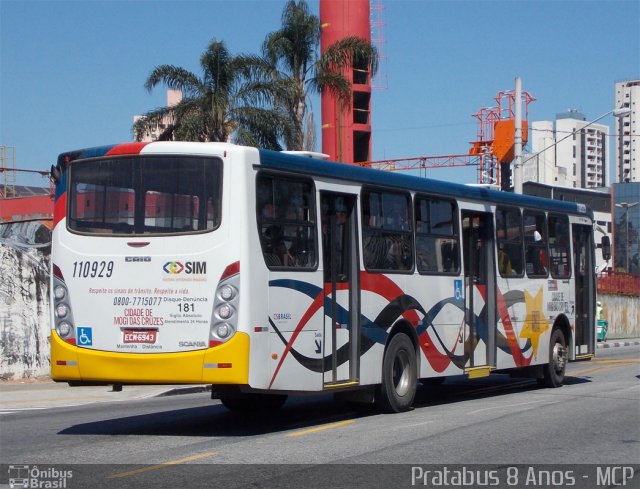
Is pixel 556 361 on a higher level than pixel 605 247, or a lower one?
lower

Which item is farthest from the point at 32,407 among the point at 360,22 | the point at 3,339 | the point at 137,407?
the point at 360,22

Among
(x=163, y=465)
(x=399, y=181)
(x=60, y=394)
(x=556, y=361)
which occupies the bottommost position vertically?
(x=60, y=394)

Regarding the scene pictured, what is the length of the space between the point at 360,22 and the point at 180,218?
4923 centimetres

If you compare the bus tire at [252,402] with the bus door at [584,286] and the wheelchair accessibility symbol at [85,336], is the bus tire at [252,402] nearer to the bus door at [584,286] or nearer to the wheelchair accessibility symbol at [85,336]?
the wheelchair accessibility symbol at [85,336]

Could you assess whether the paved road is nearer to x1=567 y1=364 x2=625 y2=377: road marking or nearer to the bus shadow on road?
the bus shadow on road

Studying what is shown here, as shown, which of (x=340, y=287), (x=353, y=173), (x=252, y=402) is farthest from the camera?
(x=252, y=402)

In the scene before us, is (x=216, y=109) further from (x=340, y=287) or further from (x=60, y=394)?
(x=340, y=287)

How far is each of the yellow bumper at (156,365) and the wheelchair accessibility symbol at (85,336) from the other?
78 mm

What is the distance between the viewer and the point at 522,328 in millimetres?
17188

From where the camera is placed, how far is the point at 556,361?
60.3ft

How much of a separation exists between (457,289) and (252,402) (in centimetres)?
374

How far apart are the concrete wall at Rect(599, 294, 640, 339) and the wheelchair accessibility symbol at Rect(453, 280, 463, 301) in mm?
35923

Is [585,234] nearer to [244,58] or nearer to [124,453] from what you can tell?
[124,453]

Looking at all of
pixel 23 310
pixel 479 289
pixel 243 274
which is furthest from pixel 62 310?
pixel 23 310
